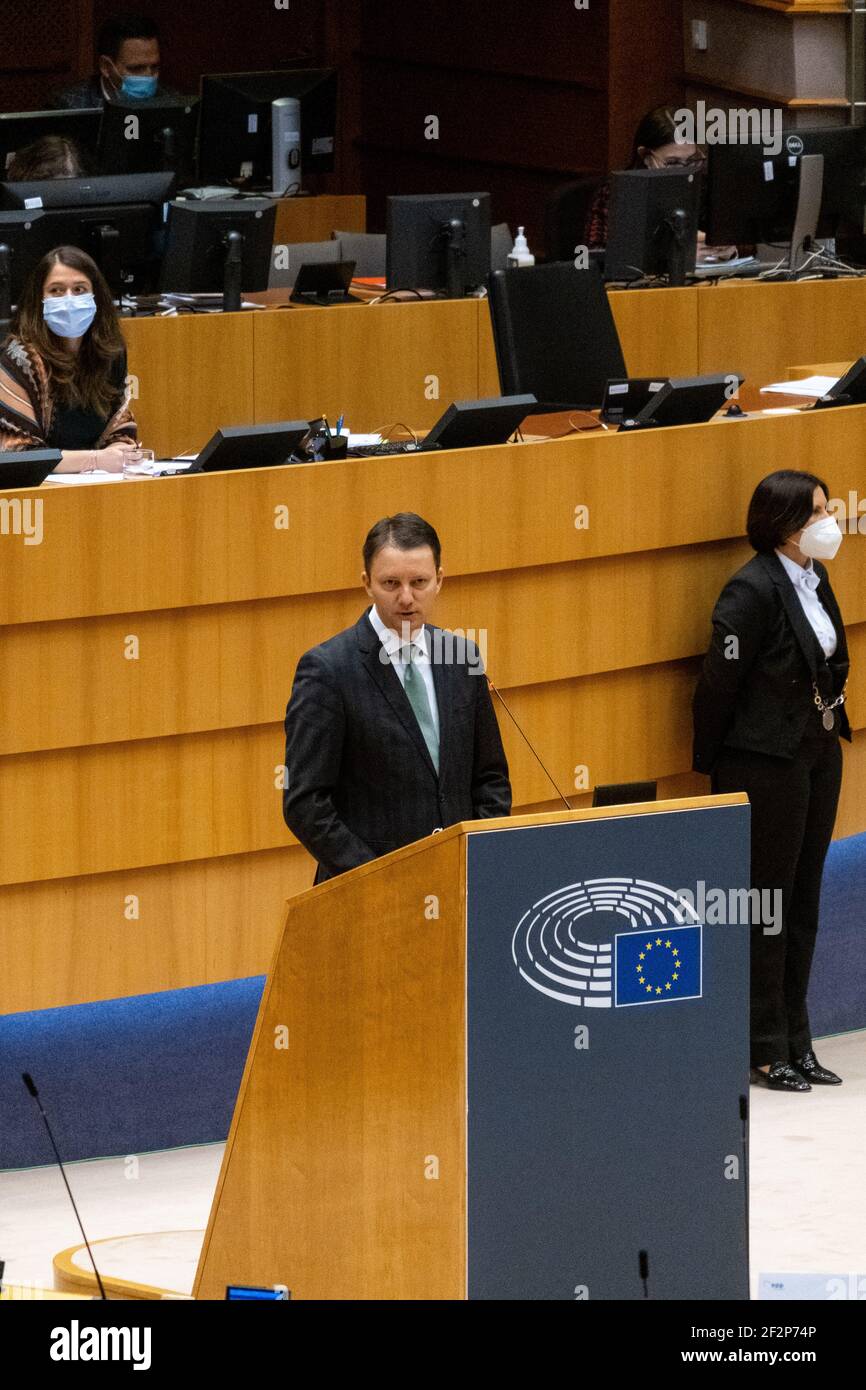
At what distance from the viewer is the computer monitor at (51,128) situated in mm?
6863

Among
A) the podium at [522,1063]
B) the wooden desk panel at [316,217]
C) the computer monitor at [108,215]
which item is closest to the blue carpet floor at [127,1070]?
the podium at [522,1063]

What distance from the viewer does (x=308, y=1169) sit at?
2.84 m

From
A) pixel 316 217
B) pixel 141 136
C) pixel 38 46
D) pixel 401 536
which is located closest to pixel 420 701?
pixel 401 536

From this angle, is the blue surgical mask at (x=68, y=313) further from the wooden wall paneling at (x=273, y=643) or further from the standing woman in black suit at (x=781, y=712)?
the standing woman in black suit at (x=781, y=712)

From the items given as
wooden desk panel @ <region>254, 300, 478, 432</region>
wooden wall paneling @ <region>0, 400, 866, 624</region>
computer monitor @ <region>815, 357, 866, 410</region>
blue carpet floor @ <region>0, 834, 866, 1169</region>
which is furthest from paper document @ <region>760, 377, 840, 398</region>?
blue carpet floor @ <region>0, 834, 866, 1169</region>

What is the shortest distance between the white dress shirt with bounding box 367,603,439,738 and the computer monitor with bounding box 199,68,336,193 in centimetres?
416

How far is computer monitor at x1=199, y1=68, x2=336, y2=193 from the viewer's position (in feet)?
24.0

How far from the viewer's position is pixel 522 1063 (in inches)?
104

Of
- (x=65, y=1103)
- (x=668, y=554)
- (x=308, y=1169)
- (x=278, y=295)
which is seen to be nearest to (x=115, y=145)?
(x=278, y=295)

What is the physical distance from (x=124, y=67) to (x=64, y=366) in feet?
11.9

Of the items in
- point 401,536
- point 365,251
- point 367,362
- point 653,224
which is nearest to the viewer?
point 401,536

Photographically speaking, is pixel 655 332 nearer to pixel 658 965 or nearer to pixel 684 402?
pixel 684 402

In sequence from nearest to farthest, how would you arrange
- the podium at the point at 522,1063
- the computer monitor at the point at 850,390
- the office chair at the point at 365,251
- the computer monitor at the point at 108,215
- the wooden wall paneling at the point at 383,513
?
the podium at the point at 522,1063, the wooden wall paneling at the point at 383,513, the computer monitor at the point at 850,390, the computer monitor at the point at 108,215, the office chair at the point at 365,251

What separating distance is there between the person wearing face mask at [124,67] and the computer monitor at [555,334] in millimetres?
2640
